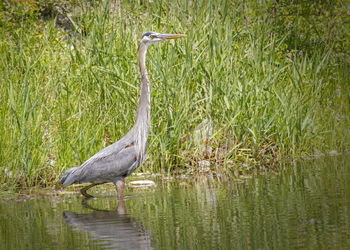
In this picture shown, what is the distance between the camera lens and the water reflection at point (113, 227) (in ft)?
14.0

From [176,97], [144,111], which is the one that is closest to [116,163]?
[144,111]

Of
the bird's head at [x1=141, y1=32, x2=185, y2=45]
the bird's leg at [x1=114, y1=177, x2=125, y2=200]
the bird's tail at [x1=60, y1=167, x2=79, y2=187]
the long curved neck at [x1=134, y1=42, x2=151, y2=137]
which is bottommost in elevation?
the bird's leg at [x1=114, y1=177, x2=125, y2=200]

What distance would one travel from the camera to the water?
409 centimetres

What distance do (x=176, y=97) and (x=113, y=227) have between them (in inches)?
140

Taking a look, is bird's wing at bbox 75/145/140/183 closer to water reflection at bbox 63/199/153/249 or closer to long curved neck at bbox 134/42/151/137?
long curved neck at bbox 134/42/151/137

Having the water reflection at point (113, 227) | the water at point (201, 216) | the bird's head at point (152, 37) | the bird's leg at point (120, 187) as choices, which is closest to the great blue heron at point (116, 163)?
the bird's leg at point (120, 187)

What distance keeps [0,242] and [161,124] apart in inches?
149

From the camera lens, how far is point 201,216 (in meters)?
5.01

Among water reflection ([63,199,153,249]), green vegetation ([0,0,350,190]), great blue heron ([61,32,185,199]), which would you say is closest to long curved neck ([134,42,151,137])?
great blue heron ([61,32,185,199])

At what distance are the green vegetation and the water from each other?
0.91m

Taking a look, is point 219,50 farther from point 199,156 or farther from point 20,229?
point 20,229

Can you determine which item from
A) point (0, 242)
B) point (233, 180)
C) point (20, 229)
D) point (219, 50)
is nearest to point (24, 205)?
point (20, 229)

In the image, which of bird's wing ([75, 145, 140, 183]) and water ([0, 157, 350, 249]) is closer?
water ([0, 157, 350, 249])

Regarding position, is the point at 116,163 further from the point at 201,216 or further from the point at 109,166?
the point at 201,216
